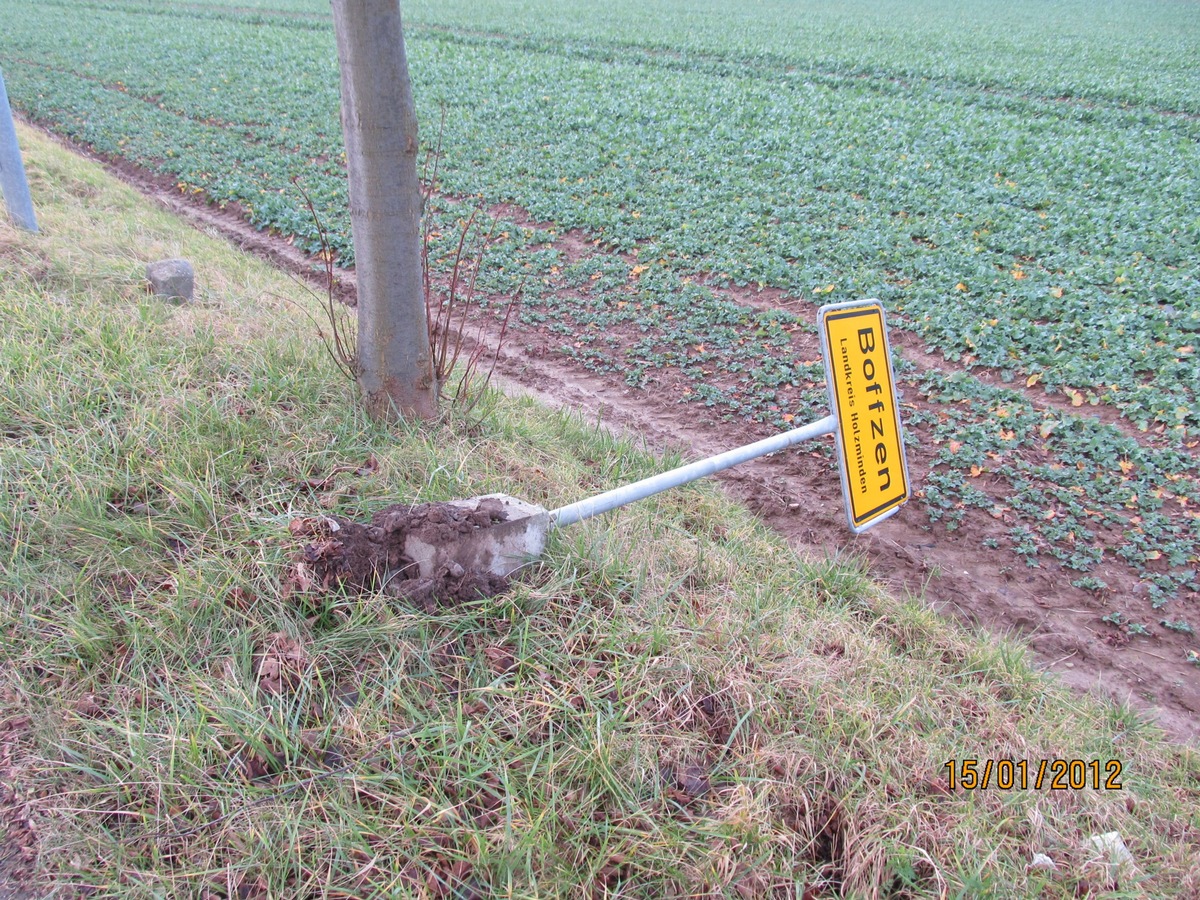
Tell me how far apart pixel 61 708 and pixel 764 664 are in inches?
84.8

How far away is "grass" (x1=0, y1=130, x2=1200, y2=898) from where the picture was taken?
6.57 feet

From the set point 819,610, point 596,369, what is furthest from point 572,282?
point 819,610

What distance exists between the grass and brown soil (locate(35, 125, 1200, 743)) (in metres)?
0.43

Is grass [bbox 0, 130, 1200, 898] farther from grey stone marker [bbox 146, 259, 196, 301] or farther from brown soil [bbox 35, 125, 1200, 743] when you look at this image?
grey stone marker [bbox 146, 259, 196, 301]

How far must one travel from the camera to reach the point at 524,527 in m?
2.86

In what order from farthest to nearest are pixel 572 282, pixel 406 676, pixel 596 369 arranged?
pixel 572 282 → pixel 596 369 → pixel 406 676

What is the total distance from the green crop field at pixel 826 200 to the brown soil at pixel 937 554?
0.14 meters

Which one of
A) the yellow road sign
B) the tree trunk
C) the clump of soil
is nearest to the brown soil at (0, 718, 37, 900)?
the clump of soil

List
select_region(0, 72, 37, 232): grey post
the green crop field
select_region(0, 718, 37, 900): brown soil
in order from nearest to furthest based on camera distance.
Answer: select_region(0, 718, 37, 900): brown soil → the green crop field → select_region(0, 72, 37, 232): grey post

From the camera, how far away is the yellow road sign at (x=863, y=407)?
3.32 m

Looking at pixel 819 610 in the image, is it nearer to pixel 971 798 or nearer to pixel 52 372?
pixel 971 798

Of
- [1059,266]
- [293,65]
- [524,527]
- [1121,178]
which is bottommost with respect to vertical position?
[524,527]

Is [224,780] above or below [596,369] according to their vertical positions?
below
